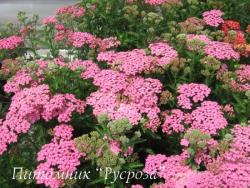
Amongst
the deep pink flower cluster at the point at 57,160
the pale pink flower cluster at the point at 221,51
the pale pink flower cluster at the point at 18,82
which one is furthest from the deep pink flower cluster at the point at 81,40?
the deep pink flower cluster at the point at 57,160

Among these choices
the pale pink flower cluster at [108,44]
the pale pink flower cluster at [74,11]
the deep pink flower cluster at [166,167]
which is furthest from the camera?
the pale pink flower cluster at [74,11]

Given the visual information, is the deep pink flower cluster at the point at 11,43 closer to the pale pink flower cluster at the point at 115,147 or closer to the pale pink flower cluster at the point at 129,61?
the pale pink flower cluster at the point at 129,61

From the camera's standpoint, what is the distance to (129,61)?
3.03m

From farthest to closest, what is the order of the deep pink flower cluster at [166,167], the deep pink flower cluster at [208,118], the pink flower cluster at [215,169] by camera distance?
the deep pink flower cluster at [208,118]
the deep pink flower cluster at [166,167]
the pink flower cluster at [215,169]

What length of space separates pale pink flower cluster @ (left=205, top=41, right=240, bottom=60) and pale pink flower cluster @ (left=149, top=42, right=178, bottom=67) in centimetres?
23

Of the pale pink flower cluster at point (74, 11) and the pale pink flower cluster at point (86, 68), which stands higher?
the pale pink flower cluster at point (74, 11)

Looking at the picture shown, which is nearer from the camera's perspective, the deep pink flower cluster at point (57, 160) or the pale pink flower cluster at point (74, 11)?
the deep pink flower cluster at point (57, 160)

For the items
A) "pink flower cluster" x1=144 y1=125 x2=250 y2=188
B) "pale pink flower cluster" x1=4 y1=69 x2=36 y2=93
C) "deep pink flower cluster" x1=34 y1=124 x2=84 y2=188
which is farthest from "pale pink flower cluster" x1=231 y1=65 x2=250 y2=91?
"pale pink flower cluster" x1=4 y1=69 x2=36 y2=93

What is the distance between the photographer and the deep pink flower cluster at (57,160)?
95.5 inches

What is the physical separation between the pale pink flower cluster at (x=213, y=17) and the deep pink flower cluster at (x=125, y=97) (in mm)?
1104

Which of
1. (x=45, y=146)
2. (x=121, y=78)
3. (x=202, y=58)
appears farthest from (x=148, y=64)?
(x=45, y=146)

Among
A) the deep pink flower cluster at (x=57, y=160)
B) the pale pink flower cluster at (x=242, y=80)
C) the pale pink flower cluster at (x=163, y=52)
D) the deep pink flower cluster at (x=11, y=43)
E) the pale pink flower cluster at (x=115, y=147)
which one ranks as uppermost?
the pale pink flower cluster at (x=163, y=52)

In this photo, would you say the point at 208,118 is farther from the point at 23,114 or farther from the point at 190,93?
the point at 23,114

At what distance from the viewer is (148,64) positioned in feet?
9.75
